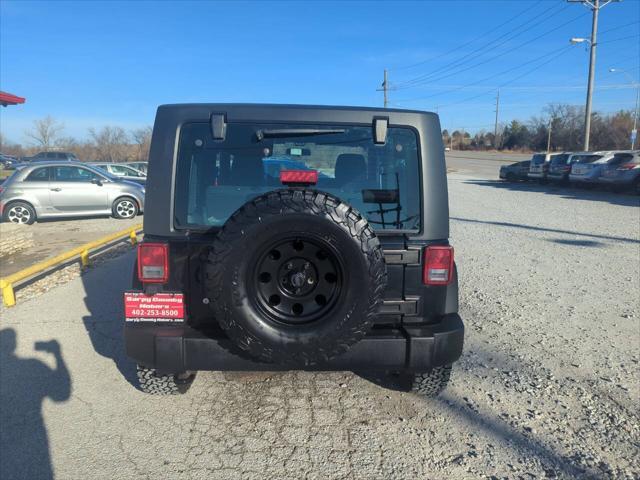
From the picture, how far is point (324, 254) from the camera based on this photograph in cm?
263

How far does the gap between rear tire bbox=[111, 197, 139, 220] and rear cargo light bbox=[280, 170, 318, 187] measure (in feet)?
37.1

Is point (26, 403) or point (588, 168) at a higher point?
point (588, 168)

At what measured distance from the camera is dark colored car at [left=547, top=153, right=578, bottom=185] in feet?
76.4

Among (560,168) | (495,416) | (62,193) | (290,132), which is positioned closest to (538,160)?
(560,168)

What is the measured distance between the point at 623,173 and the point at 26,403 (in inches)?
832

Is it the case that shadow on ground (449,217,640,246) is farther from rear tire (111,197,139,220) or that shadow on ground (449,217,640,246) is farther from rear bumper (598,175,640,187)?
rear bumper (598,175,640,187)

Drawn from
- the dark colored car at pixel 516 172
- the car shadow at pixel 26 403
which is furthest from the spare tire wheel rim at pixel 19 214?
the dark colored car at pixel 516 172

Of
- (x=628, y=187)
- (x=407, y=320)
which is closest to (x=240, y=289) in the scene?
(x=407, y=320)

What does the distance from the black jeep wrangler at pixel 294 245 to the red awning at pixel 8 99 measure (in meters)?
13.8

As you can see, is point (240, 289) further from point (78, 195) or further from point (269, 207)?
point (78, 195)

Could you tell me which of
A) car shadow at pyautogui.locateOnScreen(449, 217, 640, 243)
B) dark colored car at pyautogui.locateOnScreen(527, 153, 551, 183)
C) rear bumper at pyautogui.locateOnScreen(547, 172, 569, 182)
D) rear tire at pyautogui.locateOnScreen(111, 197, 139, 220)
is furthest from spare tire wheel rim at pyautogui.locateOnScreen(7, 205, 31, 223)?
dark colored car at pyautogui.locateOnScreen(527, 153, 551, 183)

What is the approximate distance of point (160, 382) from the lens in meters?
3.28

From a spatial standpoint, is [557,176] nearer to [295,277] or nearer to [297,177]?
[297,177]

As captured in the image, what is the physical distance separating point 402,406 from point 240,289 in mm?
1604
